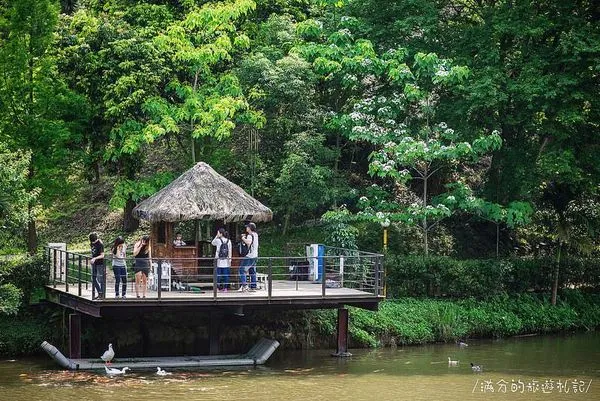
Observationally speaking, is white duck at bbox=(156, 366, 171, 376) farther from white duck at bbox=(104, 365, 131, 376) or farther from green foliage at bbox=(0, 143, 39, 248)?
green foliage at bbox=(0, 143, 39, 248)

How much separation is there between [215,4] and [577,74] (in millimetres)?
12049

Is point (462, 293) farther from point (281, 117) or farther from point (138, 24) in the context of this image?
point (138, 24)

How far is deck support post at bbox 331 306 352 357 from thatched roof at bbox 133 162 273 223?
10.8 ft

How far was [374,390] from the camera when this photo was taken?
25969mm

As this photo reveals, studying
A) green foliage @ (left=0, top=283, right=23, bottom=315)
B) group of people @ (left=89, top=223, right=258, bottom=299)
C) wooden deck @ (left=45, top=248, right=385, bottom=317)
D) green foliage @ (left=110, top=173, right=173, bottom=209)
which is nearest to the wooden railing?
wooden deck @ (left=45, top=248, right=385, bottom=317)

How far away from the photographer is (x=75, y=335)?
28.7 meters

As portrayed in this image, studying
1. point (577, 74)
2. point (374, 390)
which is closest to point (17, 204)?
point (374, 390)

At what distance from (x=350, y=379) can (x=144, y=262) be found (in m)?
5.79

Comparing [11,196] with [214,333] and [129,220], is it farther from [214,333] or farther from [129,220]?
[129,220]

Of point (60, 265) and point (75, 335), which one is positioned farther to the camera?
point (60, 265)

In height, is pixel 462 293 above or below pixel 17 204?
below

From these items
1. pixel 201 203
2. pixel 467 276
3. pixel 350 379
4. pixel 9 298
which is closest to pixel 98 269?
pixel 9 298

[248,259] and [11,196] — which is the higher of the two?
[11,196]

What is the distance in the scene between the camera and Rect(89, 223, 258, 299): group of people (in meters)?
27.6
